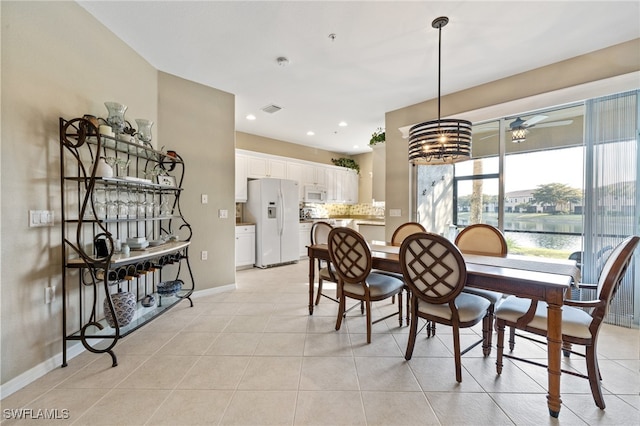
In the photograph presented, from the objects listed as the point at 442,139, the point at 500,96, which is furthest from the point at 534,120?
the point at 442,139

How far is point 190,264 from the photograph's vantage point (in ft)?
11.2

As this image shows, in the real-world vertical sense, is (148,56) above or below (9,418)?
above

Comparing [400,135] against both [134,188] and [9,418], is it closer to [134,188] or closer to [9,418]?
[134,188]

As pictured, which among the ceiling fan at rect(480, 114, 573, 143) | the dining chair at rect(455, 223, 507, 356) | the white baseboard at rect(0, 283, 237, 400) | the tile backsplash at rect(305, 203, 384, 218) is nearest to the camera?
the white baseboard at rect(0, 283, 237, 400)

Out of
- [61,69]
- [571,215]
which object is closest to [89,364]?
[61,69]

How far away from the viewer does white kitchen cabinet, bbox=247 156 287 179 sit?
5277mm

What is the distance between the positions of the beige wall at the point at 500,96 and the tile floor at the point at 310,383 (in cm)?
225

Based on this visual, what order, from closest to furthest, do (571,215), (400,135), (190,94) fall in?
(571,215) < (190,94) < (400,135)

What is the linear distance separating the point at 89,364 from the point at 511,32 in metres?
4.50

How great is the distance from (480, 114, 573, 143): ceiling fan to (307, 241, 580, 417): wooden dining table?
186 cm

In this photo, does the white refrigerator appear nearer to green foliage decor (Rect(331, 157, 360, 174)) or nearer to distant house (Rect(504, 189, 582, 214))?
green foliage decor (Rect(331, 157, 360, 174))

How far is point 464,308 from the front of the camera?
6.17 feet

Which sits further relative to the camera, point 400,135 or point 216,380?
point 400,135

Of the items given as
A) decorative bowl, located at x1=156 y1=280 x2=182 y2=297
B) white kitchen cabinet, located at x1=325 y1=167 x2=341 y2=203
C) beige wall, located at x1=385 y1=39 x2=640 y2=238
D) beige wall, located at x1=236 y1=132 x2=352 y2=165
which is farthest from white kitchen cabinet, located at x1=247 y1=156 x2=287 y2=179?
Answer: decorative bowl, located at x1=156 y1=280 x2=182 y2=297
